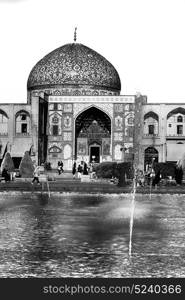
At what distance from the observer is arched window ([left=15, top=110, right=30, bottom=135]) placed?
41.6 metres

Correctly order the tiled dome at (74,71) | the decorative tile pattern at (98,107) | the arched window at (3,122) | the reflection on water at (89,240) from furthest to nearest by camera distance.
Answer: the tiled dome at (74,71) < the arched window at (3,122) < the decorative tile pattern at (98,107) < the reflection on water at (89,240)

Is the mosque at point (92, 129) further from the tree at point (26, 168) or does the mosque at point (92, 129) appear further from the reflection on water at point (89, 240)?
the reflection on water at point (89, 240)

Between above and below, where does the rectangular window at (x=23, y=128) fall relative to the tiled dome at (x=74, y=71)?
below

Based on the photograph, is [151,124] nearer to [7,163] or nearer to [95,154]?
[95,154]

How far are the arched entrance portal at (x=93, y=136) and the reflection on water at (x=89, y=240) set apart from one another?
26.5 meters

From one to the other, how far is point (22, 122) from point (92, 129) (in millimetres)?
5317

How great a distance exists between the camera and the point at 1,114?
42.4 meters

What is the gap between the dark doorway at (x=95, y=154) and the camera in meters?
42.7

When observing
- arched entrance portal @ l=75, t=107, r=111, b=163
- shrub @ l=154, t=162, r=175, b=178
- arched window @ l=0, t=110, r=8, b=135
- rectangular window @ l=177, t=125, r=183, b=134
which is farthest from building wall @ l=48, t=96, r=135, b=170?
shrub @ l=154, t=162, r=175, b=178

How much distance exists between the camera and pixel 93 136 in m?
43.1

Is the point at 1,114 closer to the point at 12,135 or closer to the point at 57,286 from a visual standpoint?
the point at 12,135

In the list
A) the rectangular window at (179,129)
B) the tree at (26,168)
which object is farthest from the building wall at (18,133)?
the tree at (26,168)

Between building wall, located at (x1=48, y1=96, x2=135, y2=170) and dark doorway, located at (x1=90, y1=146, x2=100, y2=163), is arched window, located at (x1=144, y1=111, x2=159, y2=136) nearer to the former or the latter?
building wall, located at (x1=48, y1=96, x2=135, y2=170)

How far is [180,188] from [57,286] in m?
16.3
